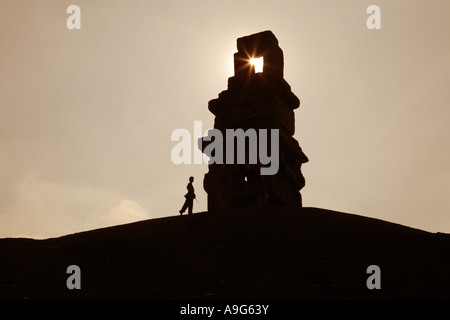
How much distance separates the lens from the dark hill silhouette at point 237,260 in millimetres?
17078

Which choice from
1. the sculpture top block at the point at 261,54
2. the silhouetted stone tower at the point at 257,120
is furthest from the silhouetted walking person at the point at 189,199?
the sculpture top block at the point at 261,54

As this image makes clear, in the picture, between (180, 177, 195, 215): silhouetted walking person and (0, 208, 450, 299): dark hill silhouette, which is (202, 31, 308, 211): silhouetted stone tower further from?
(0, 208, 450, 299): dark hill silhouette

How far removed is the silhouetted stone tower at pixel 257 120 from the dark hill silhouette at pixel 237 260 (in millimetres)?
7334

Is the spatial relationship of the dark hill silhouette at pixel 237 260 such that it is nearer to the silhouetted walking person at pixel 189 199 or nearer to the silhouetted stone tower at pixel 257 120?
the silhouetted walking person at pixel 189 199

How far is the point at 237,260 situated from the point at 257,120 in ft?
49.6

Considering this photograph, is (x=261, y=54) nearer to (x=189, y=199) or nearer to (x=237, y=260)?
(x=189, y=199)

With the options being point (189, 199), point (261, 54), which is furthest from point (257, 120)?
point (189, 199)

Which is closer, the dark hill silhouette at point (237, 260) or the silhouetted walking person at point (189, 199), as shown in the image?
the dark hill silhouette at point (237, 260)

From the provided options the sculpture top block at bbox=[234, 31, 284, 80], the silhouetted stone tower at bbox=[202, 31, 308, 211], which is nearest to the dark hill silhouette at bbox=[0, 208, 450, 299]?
the silhouetted stone tower at bbox=[202, 31, 308, 211]

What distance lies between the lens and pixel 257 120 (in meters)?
34.0

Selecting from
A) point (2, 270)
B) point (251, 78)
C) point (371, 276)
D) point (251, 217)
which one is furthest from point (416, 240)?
point (251, 78)

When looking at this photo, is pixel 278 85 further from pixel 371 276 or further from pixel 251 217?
pixel 371 276
